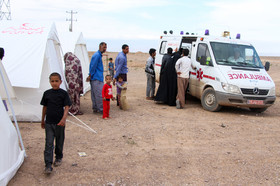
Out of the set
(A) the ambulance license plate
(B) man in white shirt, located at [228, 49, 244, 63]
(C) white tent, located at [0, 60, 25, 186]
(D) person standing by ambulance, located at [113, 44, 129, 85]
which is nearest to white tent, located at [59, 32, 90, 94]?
(D) person standing by ambulance, located at [113, 44, 129, 85]

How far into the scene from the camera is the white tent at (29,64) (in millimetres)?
6512

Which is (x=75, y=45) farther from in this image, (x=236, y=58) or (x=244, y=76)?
(x=244, y=76)

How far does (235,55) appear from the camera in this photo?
28.2 ft

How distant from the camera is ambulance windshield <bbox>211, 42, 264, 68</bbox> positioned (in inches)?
331

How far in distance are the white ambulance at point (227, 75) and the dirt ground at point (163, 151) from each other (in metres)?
0.52

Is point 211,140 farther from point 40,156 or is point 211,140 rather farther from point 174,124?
point 40,156

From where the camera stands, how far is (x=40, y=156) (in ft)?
15.7

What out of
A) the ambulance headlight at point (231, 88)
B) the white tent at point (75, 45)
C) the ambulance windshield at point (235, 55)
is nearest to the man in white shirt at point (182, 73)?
the ambulance windshield at point (235, 55)

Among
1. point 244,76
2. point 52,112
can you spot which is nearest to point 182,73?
point 244,76

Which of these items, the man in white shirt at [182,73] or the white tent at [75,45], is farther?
the white tent at [75,45]

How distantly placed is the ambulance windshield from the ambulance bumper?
3.31 feet

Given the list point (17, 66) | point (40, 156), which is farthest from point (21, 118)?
point (40, 156)

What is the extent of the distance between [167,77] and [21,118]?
4394mm

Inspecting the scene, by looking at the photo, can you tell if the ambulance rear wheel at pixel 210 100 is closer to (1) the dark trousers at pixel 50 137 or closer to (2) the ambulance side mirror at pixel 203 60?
(2) the ambulance side mirror at pixel 203 60
